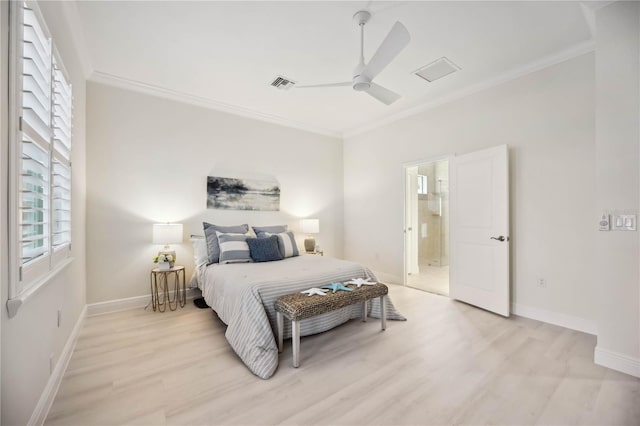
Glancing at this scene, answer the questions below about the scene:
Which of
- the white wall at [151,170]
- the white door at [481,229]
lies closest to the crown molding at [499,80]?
the white door at [481,229]

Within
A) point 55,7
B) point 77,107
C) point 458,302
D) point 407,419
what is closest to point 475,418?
point 407,419

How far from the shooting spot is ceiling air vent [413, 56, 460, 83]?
305 cm

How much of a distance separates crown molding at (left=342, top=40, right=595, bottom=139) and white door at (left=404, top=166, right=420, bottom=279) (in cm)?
91

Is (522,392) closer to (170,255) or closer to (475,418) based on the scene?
(475,418)

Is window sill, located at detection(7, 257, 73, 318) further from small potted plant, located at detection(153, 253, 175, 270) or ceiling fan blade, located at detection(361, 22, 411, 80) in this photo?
ceiling fan blade, located at detection(361, 22, 411, 80)

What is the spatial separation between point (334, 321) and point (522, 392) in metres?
1.56

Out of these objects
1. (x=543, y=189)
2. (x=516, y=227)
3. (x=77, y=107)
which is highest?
(x=77, y=107)

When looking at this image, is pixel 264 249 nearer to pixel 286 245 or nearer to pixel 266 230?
pixel 286 245

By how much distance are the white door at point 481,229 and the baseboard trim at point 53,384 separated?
3.99 metres

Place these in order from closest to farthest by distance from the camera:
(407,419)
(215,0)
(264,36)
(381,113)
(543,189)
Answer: (407,419) < (215,0) < (264,36) < (543,189) < (381,113)

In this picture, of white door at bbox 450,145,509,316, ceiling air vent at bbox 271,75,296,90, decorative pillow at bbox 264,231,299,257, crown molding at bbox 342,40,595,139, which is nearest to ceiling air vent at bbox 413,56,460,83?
crown molding at bbox 342,40,595,139

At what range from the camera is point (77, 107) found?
8.87 feet

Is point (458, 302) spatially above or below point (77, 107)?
below

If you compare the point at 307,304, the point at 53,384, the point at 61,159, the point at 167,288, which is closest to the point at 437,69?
the point at 307,304
